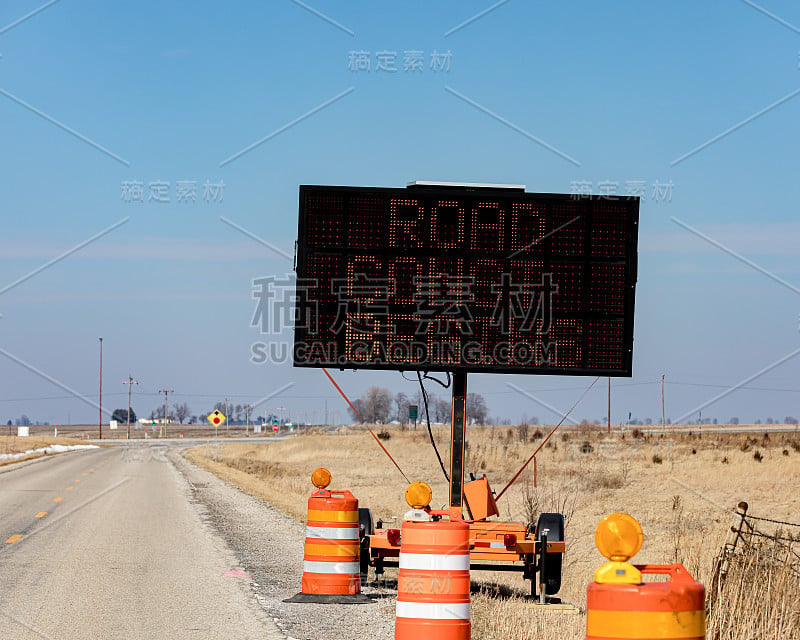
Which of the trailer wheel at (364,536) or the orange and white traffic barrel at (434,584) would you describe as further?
the trailer wheel at (364,536)

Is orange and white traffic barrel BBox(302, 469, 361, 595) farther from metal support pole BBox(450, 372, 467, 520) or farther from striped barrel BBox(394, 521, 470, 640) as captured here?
striped barrel BBox(394, 521, 470, 640)

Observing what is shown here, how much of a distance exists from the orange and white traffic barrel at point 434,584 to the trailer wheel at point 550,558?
453 centimetres

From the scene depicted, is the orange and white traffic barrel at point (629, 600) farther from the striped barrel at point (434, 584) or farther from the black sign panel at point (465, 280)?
the black sign panel at point (465, 280)

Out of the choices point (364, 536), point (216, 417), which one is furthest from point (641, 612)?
point (216, 417)

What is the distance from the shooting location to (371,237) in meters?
12.9

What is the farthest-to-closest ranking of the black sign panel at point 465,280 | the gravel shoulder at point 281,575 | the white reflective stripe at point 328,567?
the black sign panel at point 465,280 → the white reflective stripe at point 328,567 → the gravel shoulder at point 281,575

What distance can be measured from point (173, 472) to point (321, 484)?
3022 cm

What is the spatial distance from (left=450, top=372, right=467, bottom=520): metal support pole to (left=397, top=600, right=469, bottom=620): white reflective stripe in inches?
180

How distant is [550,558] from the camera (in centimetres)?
1302

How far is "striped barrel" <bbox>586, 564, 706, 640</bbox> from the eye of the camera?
16.0 ft

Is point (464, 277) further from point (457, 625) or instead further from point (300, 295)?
point (457, 625)

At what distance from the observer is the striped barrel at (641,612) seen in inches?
192

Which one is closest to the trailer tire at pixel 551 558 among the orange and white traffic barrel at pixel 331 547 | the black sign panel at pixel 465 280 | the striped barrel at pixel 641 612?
the black sign panel at pixel 465 280

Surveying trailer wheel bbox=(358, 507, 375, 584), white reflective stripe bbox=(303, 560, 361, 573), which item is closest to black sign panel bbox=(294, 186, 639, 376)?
white reflective stripe bbox=(303, 560, 361, 573)
